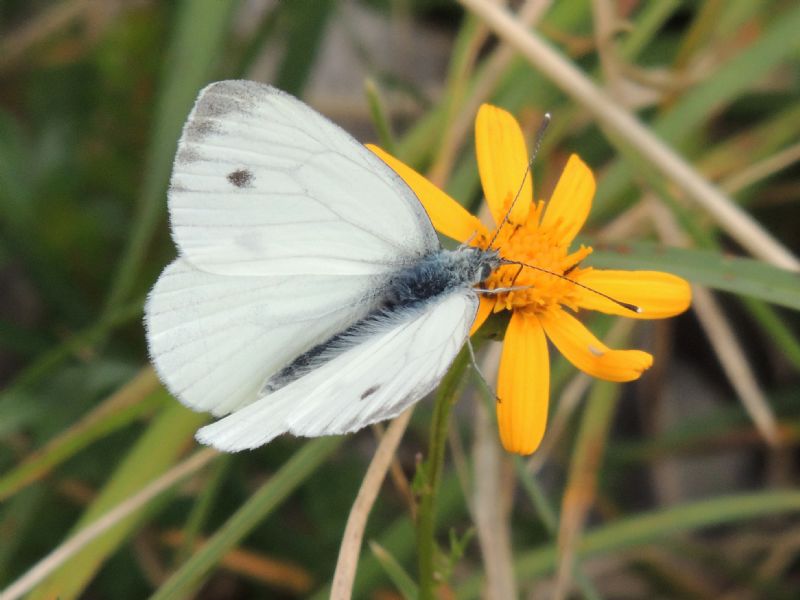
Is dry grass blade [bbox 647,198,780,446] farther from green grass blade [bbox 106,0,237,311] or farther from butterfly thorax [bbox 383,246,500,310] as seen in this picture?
green grass blade [bbox 106,0,237,311]

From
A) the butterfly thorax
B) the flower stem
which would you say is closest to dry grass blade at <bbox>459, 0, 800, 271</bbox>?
the butterfly thorax

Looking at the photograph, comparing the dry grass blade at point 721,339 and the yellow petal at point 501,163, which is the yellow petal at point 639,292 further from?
the dry grass blade at point 721,339

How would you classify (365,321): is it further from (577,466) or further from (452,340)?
(577,466)

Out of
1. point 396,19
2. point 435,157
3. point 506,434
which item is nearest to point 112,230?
point 435,157

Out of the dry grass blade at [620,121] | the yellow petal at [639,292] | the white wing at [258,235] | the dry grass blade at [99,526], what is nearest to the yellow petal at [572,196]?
the yellow petal at [639,292]

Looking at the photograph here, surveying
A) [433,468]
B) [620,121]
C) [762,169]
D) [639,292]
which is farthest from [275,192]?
[762,169]

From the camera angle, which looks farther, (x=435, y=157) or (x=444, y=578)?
(x=435, y=157)

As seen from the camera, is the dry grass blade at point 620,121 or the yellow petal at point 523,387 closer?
the yellow petal at point 523,387
